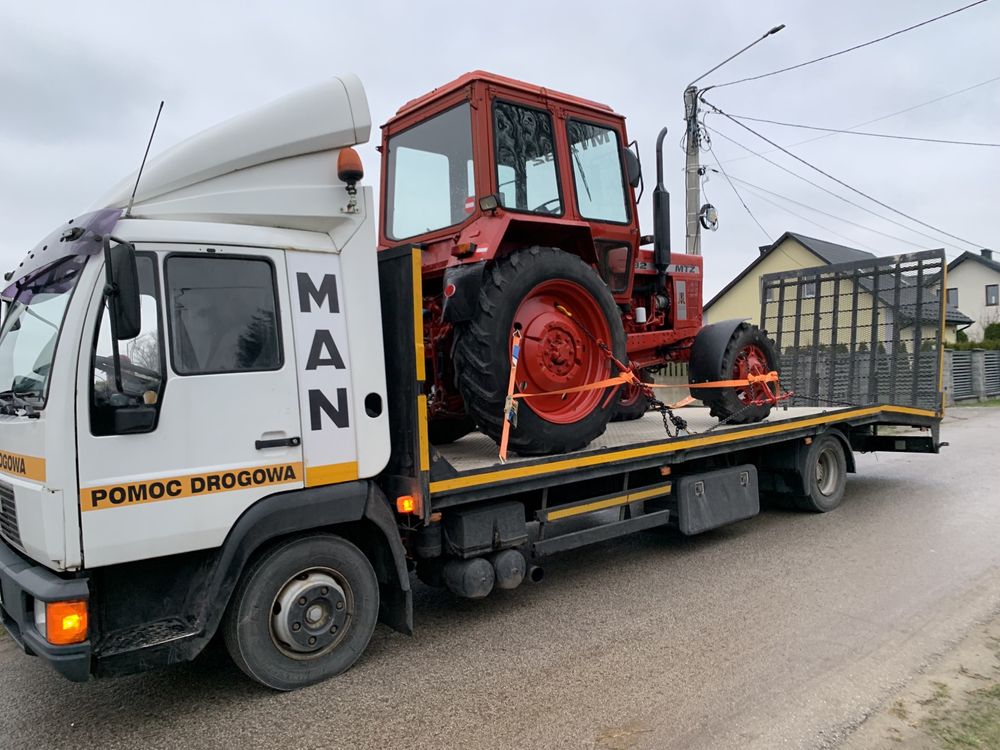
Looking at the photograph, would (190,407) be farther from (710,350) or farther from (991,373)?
(991,373)

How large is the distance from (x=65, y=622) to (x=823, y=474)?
7504mm

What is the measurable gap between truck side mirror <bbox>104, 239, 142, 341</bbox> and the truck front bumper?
1.14 m

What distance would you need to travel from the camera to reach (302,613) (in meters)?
3.83

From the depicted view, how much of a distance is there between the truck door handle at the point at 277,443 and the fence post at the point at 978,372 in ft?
85.7

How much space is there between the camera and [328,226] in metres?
4.03

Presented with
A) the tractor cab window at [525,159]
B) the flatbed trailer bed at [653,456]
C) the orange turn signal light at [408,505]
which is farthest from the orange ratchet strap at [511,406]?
the tractor cab window at [525,159]

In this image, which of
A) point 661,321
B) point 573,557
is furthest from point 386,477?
point 661,321

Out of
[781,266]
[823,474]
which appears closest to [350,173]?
[823,474]

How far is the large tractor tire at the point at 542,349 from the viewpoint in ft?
15.3

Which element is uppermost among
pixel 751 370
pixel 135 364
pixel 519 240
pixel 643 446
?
pixel 519 240

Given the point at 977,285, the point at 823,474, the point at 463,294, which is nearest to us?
the point at 463,294

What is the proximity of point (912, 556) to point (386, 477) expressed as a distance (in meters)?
4.63

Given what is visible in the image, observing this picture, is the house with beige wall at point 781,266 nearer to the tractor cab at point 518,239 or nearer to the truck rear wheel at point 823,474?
the truck rear wheel at point 823,474

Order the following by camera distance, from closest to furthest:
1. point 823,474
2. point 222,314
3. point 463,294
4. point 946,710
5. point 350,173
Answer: point 946,710 < point 222,314 < point 350,173 < point 463,294 < point 823,474
